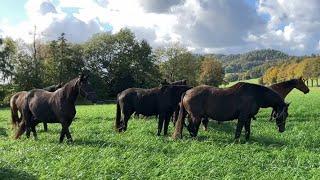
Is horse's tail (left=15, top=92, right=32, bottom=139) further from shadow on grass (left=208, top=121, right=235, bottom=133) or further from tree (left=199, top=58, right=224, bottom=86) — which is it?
tree (left=199, top=58, right=224, bottom=86)

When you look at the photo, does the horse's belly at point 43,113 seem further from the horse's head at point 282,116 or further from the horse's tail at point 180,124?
the horse's head at point 282,116

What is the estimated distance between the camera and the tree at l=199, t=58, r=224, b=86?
115m

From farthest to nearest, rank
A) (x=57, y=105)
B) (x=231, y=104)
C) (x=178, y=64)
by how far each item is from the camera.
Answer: (x=178, y=64) < (x=57, y=105) < (x=231, y=104)

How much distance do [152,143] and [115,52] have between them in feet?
250

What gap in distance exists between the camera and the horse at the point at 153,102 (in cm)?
1781

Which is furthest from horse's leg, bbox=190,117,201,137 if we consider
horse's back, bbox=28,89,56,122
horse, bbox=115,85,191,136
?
horse's back, bbox=28,89,56,122


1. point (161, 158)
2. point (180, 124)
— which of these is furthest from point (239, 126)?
point (161, 158)

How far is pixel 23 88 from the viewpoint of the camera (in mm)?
72125

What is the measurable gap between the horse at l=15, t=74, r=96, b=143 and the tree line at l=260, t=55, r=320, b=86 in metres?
105

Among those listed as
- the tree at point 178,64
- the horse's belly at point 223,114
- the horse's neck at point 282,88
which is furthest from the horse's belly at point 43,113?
the tree at point 178,64

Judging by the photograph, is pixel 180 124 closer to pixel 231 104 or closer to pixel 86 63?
pixel 231 104

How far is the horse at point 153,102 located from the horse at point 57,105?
310 cm

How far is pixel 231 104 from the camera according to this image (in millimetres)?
15594

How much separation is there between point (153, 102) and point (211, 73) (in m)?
101
